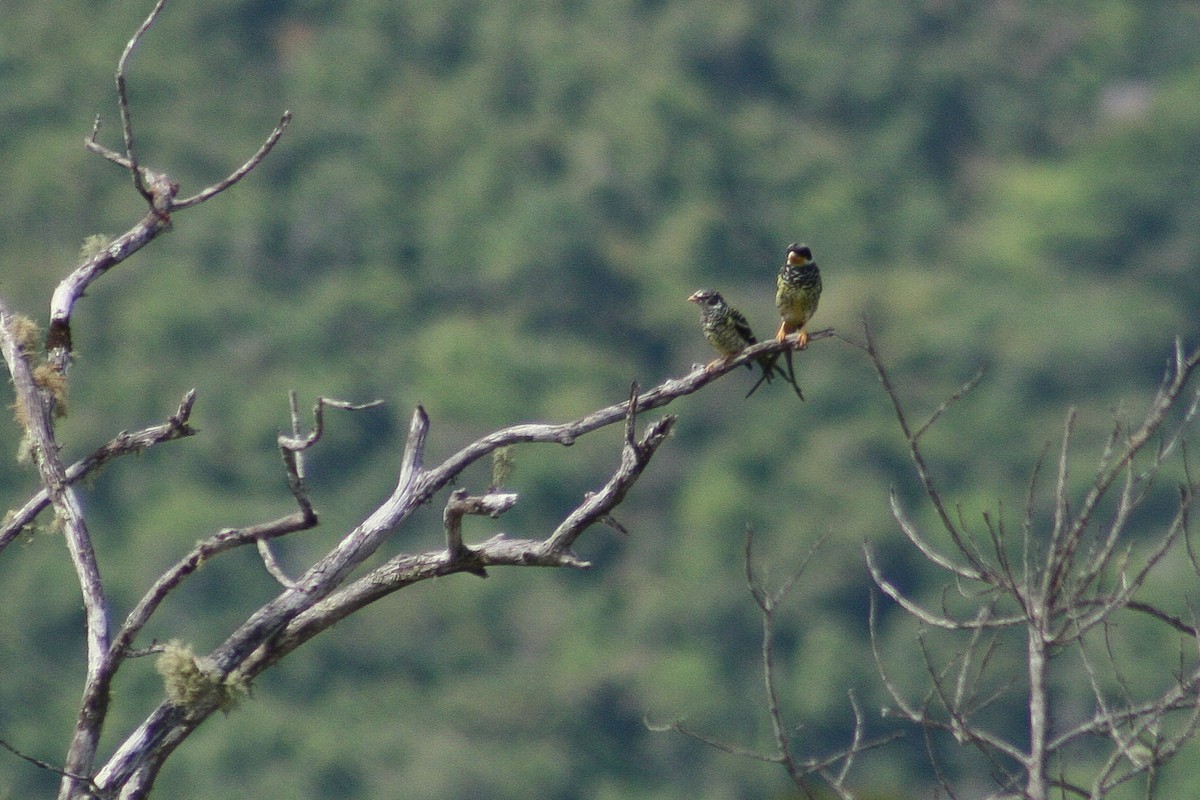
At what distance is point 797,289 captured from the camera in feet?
30.2

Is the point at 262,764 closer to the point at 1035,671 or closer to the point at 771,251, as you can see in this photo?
the point at 771,251

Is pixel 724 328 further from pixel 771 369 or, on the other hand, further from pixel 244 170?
pixel 244 170

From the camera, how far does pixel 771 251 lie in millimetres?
55562

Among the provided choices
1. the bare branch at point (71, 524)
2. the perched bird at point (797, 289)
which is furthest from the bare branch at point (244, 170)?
the perched bird at point (797, 289)

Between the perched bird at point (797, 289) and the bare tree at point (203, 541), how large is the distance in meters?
2.49

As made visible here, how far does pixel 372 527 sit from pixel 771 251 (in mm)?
49609

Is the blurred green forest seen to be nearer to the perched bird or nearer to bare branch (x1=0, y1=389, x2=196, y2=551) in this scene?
the perched bird

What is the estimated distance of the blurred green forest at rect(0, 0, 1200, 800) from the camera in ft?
133

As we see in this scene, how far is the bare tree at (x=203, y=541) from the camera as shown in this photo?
613 cm

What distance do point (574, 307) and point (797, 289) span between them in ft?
142

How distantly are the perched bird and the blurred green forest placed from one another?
26200 millimetres

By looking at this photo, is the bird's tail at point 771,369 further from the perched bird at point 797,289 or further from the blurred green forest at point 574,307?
the blurred green forest at point 574,307

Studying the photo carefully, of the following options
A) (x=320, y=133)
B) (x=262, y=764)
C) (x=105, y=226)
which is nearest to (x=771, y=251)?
(x=320, y=133)

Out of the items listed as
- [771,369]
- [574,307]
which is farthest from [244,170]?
[574,307]
